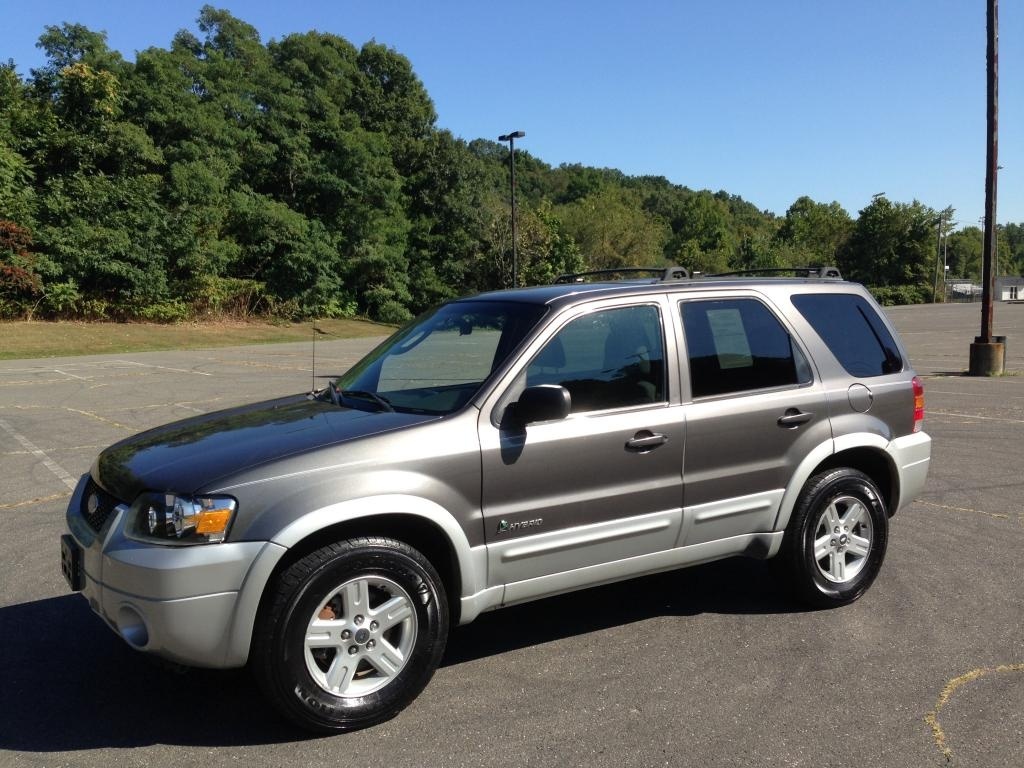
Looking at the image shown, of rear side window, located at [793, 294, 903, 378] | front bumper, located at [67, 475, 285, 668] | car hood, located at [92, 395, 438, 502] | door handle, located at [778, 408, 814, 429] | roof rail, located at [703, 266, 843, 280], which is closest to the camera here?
front bumper, located at [67, 475, 285, 668]

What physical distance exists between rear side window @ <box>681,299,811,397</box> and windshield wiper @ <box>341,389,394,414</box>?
1.51 metres

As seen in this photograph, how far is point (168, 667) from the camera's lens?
3.45 meters

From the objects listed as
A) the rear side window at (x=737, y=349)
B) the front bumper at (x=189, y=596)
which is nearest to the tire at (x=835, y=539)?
the rear side window at (x=737, y=349)

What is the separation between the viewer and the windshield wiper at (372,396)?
159 inches

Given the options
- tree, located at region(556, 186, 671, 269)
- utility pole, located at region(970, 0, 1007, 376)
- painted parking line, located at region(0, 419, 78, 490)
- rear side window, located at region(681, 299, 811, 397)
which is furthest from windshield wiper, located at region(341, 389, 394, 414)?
tree, located at region(556, 186, 671, 269)

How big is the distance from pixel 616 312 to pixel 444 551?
4.79 ft

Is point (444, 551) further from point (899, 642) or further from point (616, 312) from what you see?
point (899, 642)

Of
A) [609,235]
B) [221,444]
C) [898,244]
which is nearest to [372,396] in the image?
[221,444]

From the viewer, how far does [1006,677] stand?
3920mm

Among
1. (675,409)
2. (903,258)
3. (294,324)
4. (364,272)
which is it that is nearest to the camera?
(675,409)

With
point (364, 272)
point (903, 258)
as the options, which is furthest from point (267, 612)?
point (903, 258)

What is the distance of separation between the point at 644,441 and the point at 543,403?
673mm

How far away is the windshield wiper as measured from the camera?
13.3ft

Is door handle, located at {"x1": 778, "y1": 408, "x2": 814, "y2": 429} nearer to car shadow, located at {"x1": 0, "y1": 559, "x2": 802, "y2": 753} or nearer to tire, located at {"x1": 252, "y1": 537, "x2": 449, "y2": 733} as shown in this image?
car shadow, located at {"x1": 0, "y1": 559, "x2": 802, "y2": 753}
